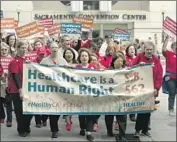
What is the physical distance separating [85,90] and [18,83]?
1091mm

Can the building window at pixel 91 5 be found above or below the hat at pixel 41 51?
above

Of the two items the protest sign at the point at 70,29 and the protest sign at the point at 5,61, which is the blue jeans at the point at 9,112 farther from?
the protest sign at the point at 70,29

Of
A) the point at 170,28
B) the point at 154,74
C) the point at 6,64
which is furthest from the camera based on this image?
the point at 170,28

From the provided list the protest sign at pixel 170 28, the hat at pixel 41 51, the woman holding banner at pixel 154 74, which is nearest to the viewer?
the woman holding banner at pixel 154 74

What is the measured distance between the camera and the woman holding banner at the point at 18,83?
712 centimetres

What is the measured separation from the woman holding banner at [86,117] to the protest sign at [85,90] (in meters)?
0.15

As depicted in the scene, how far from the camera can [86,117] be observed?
7184mm

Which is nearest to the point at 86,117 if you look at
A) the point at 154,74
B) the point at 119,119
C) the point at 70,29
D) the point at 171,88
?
the point at 119,119

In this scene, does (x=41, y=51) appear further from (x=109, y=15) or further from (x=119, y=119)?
(x=109, y=15)

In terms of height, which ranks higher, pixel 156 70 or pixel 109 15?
pixel 109 15

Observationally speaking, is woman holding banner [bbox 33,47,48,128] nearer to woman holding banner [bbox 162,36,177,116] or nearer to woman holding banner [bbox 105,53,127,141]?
woman holding banner [bbox 105,53,127,141]

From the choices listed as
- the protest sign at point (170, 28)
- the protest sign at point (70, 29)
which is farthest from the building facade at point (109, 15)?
the protest sign at point (170, 28)

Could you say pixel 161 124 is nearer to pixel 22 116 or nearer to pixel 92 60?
pixel 92 60

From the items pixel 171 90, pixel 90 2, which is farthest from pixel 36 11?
pixel 171 90
